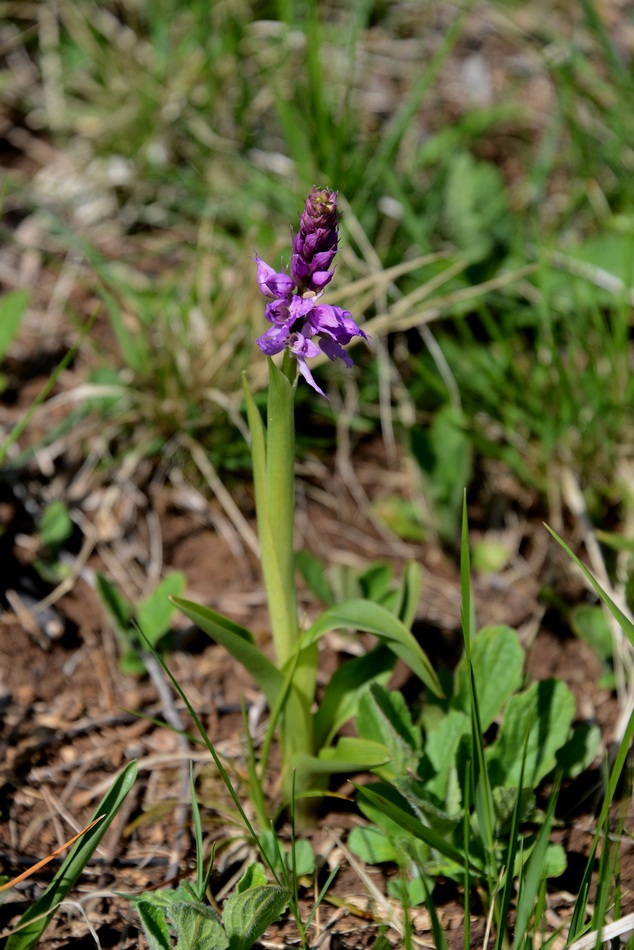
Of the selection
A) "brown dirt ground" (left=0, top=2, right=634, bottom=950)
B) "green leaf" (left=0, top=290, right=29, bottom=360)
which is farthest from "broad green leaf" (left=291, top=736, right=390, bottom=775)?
"green leaf" (left=0, top=290, right=29, bottom=360)

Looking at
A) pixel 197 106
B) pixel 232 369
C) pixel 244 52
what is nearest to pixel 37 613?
pixel 232 369

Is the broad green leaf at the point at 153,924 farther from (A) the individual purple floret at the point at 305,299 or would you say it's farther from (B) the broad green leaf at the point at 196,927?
(A) the individual purple floret at the point at 305,299

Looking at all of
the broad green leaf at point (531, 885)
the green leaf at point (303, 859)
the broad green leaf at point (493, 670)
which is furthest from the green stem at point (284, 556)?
the broad green leaf at point (531, 885)

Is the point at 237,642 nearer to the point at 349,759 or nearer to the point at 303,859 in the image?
the point at 349,759

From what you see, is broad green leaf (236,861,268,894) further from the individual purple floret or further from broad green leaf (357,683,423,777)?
the individual purple floret

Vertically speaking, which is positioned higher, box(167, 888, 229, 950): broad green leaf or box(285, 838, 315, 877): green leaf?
box(167, 888, 229, 950): broad green leaf

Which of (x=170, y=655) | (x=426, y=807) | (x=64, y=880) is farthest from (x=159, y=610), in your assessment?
(x=426, y=807)
